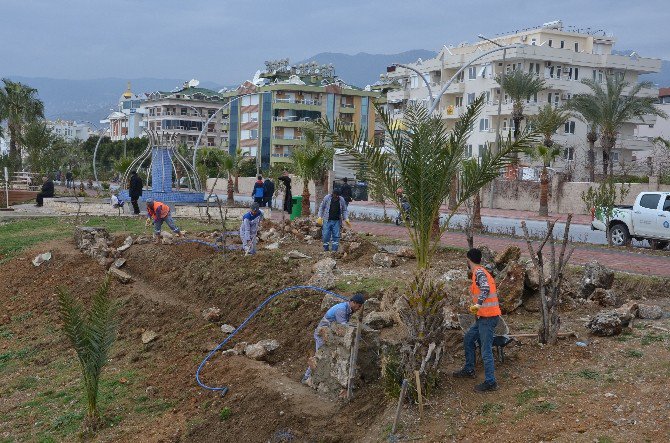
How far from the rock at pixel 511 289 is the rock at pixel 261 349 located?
134 inches

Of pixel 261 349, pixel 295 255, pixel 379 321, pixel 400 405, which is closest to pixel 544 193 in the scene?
pixel 295 255

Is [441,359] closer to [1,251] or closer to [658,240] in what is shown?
[658,240]

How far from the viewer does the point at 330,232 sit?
16922 mm

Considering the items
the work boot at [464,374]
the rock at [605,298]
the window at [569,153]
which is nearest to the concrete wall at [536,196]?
the window at [569,153]

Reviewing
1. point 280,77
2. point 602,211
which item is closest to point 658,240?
point 602,211

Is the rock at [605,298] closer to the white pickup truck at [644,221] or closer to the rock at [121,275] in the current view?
the white pickup truck at [644,221]

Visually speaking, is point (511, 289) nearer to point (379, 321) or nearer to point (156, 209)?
point (379, 321)

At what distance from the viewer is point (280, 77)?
9075 centimetres

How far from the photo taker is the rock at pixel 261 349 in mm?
11086

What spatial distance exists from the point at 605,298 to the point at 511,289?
1.71 m

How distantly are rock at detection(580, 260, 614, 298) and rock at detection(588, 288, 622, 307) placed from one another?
285mm

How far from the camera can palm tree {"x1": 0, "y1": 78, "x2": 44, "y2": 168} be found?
6159 centimetres

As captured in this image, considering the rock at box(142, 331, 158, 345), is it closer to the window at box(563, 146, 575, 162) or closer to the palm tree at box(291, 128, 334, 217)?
the palm tree at box(291, 128, 334, 217)

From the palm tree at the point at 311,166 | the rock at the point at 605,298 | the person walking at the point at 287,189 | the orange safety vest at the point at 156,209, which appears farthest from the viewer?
the palm tree at the point at 311,166
